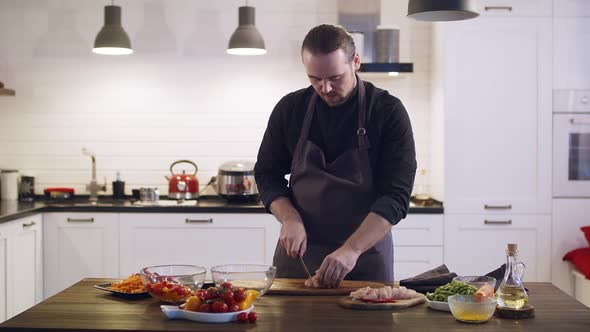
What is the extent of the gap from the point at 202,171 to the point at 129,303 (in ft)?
10.8

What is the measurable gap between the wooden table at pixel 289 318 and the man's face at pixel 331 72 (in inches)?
30.2

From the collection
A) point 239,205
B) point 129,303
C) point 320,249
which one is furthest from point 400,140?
point 239,205

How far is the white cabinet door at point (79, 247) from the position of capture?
512cm

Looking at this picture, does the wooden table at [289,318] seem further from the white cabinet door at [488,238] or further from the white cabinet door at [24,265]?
the white cabinet door at [488,238]

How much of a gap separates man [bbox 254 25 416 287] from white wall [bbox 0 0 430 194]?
2.55 meters

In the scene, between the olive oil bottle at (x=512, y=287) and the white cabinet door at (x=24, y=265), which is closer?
the olive oil bottle at (x=512, y=287)

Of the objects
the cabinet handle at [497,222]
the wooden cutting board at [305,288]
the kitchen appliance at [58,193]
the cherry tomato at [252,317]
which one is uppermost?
the kitchen appliance at [58,193]

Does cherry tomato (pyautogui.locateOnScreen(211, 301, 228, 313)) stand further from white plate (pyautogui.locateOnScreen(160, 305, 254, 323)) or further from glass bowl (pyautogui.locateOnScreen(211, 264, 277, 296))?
glass bowl (pyautogui.locateOnScreen(211, 264, 277, 296))

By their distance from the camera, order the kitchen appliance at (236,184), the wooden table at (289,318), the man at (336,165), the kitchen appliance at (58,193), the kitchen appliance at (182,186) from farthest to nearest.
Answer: the kitchen appliance at (58,193) < the kitchen appliance at (182,186) < the kitchen appliance at (236,184) < the man at (336,165) < the wooden table at (289,318)

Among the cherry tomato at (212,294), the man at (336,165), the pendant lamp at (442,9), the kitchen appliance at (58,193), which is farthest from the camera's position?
the kitchen appliance at (58,193)

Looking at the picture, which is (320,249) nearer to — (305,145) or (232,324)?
(305,145)

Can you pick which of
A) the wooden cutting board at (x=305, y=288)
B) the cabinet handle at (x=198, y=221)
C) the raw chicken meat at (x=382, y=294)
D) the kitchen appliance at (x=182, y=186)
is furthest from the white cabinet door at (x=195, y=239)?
the raw chicken meat at (x=382, y=294)

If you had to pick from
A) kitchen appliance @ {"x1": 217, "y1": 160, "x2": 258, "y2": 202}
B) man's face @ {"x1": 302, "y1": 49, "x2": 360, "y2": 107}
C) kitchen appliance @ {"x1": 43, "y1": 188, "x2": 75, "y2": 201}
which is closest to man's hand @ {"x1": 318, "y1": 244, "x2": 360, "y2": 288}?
man's face @ {"x1": 302, "y1": 49, "x2": 360, "y2": 107}

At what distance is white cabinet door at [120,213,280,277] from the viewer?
511 centimetres
